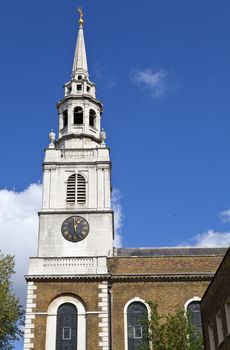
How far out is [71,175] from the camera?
38.8m

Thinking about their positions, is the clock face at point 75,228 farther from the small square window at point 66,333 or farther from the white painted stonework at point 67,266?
the small square window at point 66,333

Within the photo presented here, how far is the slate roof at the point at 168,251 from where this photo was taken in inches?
1505

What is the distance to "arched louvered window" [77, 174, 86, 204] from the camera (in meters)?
37.8

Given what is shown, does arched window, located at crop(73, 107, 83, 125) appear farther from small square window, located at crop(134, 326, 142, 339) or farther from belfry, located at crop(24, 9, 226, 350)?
small square window, located at crop(134, 326, 142, 339)

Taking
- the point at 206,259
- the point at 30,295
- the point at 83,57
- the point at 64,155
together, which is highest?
the point at 83,57

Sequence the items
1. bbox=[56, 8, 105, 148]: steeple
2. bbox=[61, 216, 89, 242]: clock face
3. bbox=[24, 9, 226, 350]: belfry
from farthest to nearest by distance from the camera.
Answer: bbox=[56, 8, 105, 148]: steeple, bbox=[61, 216, 89, 242]: clock face, bbox=[24, 9, 226, 350]: belfry

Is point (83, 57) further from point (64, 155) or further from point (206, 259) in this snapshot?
point (206, 259)

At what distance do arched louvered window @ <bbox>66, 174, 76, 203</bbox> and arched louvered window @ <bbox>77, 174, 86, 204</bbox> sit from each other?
0.97 feet

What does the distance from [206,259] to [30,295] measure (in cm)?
1175

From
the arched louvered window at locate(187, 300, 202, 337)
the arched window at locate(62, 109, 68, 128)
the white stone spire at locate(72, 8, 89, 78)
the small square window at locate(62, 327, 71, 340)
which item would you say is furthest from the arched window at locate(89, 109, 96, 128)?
the small square window at locate(62, 327, 71, 340)

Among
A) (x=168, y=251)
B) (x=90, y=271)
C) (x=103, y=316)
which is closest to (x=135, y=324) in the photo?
(x=103, y=316)

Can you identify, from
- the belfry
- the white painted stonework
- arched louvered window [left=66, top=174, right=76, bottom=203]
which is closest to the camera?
the belfry

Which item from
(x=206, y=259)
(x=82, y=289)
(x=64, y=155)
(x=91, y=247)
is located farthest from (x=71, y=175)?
(x=206, y=259)

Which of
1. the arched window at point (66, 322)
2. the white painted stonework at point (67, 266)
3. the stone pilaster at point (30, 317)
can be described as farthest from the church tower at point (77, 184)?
the arched window at point (66, 322)
